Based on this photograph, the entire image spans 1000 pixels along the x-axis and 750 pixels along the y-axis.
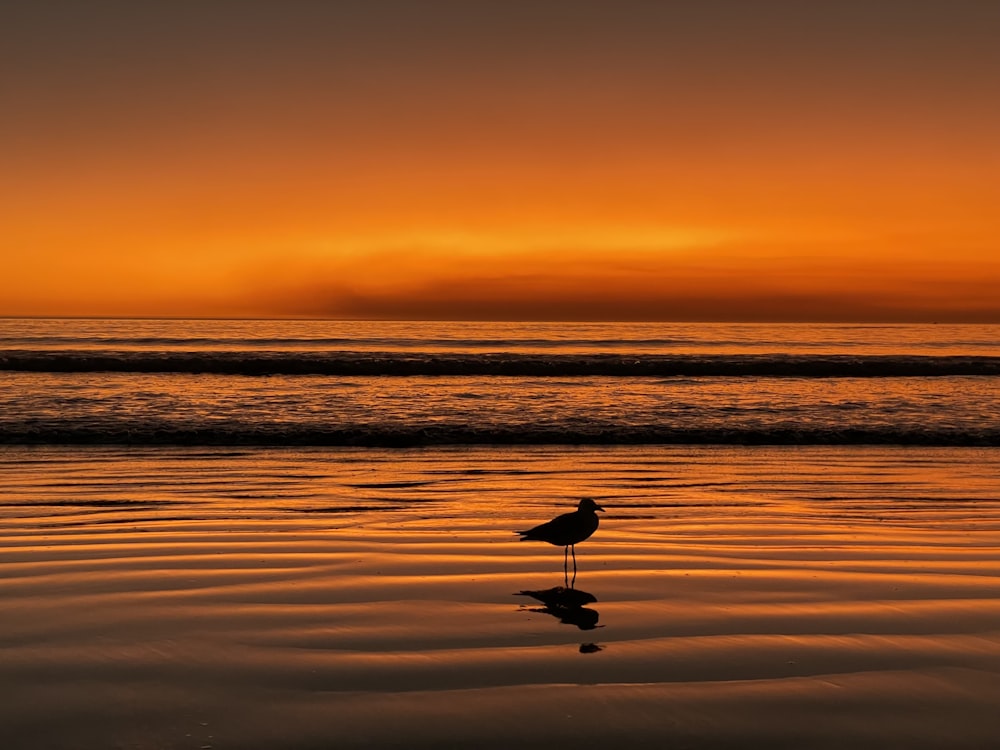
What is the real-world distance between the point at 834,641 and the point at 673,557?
2493 millimetres

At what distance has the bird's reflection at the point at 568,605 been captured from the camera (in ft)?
19.7

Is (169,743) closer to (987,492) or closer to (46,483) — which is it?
(46,483)

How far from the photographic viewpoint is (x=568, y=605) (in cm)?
643

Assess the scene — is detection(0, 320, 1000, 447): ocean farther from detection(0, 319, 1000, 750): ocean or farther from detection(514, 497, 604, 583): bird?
detection(514, 497, 604, 583): bird

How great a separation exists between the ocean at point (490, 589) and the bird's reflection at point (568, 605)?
39mm

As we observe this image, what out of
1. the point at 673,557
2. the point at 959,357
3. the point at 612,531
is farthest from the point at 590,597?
the point at 959,357

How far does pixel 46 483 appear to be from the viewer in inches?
A: 505

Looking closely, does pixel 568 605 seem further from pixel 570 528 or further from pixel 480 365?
pixel 480 365

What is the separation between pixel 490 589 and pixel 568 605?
709 millimetres

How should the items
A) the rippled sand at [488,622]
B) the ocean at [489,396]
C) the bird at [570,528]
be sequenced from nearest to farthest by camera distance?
1. the rippled sand at [488,622]
2. the bird at [570,528]
3. the ocean at [489,396]

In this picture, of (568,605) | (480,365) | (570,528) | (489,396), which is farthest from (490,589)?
(480,365)

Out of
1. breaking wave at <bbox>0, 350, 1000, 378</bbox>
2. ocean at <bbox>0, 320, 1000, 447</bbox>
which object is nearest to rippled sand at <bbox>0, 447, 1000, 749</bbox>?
ocean at <bbox>0, 320, 1000, 447</bbox>

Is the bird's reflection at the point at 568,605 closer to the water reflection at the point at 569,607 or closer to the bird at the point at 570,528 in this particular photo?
the water reflection at the point at 569,607

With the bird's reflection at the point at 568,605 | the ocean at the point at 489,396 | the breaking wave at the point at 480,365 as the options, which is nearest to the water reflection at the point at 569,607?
the bird's reflection at the point at 568,605
